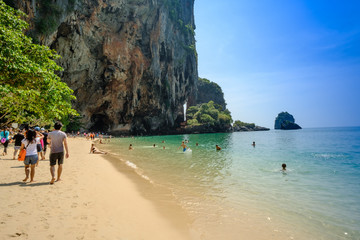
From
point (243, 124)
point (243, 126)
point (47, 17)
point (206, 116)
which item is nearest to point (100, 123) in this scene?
point (47, 17)

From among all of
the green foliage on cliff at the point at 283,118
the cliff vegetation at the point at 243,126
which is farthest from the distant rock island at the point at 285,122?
the cliff vegetation at the point at 243,126

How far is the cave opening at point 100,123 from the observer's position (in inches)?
2063

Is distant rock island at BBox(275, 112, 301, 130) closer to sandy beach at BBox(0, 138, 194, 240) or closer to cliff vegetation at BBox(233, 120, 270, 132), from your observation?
cliff vegetation at BBox(233, 120, 270, 132)

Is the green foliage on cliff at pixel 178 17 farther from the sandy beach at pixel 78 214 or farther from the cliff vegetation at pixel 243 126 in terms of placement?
the sandy beach at pixel 78 214

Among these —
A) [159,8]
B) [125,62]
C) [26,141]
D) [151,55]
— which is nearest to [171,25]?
[159,8]

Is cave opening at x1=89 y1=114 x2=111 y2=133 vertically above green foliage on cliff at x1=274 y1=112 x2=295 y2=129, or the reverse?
green foliage on cliff at x1=274 y1=112 x2=295 y2=129

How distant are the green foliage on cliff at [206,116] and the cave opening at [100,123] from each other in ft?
118

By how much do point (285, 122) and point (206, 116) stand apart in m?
102

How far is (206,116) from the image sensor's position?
260ft

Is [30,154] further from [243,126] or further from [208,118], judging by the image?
[243,126]

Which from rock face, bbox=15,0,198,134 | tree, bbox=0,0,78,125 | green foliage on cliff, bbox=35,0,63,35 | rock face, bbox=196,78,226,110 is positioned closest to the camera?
tree, bbox=0,0,78,125

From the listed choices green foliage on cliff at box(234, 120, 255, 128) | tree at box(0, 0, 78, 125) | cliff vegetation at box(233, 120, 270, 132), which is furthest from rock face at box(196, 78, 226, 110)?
tree at box(0, 0, 78, 125)

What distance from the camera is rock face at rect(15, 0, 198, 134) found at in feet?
125

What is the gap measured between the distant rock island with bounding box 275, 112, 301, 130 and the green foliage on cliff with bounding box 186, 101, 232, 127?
85751 millimetres
